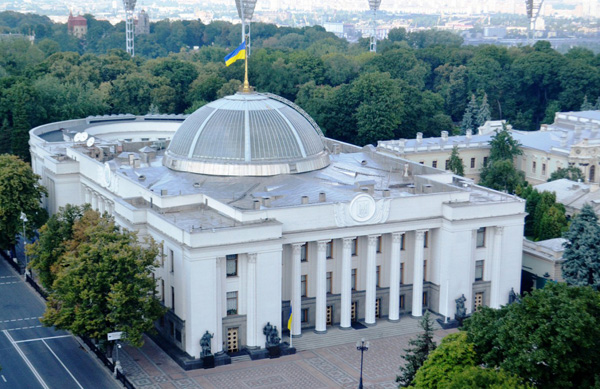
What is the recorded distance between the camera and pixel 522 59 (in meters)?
173

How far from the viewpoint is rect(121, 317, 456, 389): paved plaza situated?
61719 mm

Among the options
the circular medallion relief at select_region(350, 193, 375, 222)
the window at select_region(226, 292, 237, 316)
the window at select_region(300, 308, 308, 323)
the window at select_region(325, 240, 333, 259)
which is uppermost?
the circular medallion relief at select_region(350, 193, 375, 222)

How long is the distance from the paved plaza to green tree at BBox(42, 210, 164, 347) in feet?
10.1

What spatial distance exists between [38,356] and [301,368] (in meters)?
17.3

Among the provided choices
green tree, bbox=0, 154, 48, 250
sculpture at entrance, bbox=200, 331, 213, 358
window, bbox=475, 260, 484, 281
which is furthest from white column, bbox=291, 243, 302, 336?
green tree, bbox=0, 154, 48, 250

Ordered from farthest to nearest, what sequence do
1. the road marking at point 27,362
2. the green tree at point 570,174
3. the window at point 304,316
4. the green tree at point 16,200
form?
the green tree at point 570,174
the green tree at point 16,200
the window at point 304,316
the road marking at point 27,362

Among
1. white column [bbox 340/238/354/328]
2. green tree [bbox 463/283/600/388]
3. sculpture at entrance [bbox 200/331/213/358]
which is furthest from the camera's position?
white column [bbox 340/238/354/328]

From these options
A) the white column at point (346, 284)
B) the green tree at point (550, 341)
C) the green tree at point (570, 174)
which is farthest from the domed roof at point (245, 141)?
the green tree at point (570, 174)

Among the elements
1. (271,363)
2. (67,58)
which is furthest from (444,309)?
(67,58)

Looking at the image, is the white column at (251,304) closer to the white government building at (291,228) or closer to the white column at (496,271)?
the white government building at (291,228)

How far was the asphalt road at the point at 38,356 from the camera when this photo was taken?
61.5m

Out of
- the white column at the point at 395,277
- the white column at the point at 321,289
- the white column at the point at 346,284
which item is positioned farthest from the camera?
the white column at the point at 395,277

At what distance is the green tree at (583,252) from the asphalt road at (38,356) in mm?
32883

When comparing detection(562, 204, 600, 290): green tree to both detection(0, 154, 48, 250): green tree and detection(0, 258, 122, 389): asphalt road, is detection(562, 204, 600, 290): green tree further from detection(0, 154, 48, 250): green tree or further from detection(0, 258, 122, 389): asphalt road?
detection(0, 154, 48, 250): green tree
